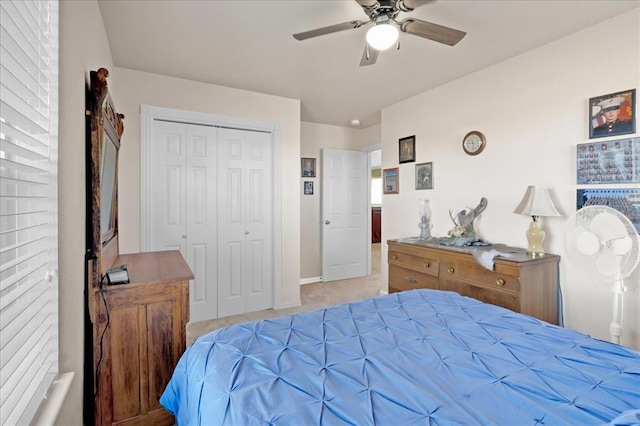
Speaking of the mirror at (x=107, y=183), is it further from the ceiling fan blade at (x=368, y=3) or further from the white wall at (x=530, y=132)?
the white wall at (x=530, y=132)

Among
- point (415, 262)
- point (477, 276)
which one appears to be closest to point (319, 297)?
point (415, 262)

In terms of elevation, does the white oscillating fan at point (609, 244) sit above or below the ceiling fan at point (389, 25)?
below

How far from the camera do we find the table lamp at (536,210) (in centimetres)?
234

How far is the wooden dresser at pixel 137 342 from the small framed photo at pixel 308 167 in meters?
3.25

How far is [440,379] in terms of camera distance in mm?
1015

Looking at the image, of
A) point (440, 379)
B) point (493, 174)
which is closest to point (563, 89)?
point (493, 174)

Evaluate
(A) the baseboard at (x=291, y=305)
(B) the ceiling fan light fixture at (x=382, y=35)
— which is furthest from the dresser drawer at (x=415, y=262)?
(B) the ceiling fan light fixture at (x=382, y=35)

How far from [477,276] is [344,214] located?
9.21 feet

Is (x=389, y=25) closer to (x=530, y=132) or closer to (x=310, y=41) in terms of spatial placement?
(x=310, y=41)

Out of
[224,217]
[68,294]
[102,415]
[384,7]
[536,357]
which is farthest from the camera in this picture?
[224,217]

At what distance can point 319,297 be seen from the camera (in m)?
4.18

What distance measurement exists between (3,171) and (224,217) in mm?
2687

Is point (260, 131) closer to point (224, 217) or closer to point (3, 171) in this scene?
point (224, 217)

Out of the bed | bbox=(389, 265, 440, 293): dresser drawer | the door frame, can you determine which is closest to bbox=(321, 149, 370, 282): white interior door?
the door frame
